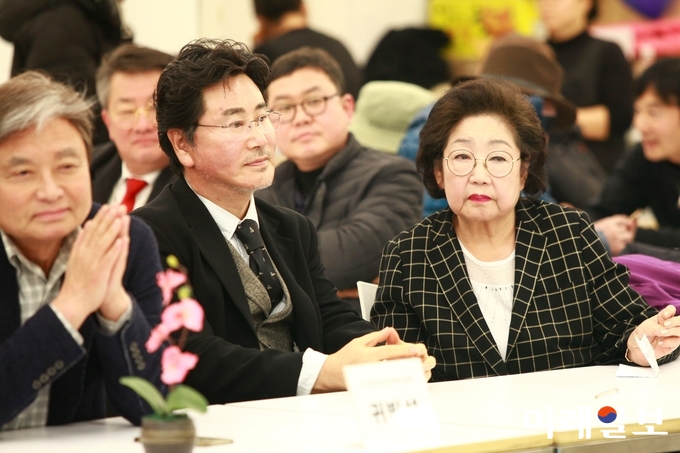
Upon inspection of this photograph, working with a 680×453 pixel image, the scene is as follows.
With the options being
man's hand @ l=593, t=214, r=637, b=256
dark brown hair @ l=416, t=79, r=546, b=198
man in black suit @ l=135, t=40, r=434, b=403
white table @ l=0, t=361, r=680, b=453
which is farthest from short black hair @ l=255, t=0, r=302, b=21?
white table @ l=0, t=361, r=680, b=453

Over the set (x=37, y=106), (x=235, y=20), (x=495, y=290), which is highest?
(x=235, y=20)

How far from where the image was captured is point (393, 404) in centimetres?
180

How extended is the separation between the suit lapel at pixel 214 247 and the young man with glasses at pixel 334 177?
112cm

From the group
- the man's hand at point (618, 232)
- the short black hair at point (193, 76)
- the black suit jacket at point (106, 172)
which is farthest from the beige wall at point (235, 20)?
the short black hair at point (193, 76)

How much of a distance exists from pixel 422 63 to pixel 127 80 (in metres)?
3.27

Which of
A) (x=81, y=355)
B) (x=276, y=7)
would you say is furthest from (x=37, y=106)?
(x=276, y=7)

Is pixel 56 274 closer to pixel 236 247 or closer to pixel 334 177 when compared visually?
pixel 236 247

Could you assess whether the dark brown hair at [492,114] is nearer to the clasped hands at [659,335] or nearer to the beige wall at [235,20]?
the clasped hands at [659,335]

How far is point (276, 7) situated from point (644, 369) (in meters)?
3.27

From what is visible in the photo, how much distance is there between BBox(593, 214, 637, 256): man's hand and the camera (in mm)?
4113

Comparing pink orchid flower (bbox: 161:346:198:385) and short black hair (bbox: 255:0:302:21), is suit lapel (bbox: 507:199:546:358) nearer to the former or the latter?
pink orchid flower (bbox: 161:346:198:385)

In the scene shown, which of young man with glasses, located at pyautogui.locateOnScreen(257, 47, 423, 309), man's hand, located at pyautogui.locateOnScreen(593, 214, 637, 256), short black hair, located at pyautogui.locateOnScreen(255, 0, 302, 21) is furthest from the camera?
short black hair, located at pyautogui.locateOnScreen(255, 0, 302, 21)

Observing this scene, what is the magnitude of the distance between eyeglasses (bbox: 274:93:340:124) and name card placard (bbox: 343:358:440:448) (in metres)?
2.18

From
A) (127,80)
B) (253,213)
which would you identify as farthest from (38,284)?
(127,80)
